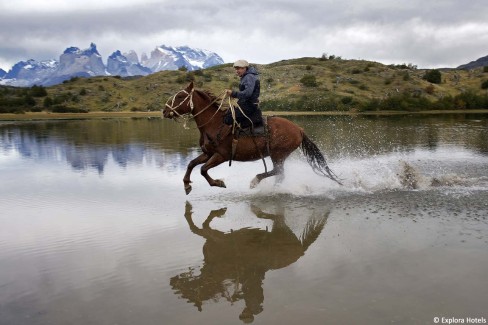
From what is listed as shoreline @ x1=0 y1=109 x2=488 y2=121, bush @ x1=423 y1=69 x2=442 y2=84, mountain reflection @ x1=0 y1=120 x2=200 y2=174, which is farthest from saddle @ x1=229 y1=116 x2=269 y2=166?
bush @ x1=423 y1=69 x2=442 y2=84

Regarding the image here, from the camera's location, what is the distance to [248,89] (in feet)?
32.2

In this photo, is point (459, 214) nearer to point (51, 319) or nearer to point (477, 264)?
point (477, 264)

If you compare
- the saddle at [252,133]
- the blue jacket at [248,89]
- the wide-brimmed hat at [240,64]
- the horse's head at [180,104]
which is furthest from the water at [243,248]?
the wide-brimmed hat at [240,64]

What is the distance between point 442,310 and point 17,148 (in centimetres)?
1962

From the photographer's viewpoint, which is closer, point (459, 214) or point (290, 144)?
point (459, 214)

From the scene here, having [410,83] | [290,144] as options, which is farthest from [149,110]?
[290,144]

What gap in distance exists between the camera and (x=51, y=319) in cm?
454

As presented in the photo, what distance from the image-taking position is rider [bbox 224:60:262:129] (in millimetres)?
9805

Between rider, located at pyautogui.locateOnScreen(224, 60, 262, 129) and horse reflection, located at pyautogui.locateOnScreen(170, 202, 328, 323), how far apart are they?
8.39ft

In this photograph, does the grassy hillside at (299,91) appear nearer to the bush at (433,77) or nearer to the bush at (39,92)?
the bush at (39,92)

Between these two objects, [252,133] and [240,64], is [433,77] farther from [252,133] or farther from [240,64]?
[240,64]

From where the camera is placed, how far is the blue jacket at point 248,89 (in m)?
9.77

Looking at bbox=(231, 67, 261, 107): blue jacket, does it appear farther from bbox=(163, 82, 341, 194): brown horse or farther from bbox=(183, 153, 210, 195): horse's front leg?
bbox=(183, 153, 210, 195): horse's front leg

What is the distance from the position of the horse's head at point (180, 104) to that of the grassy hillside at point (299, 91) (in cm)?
4413
